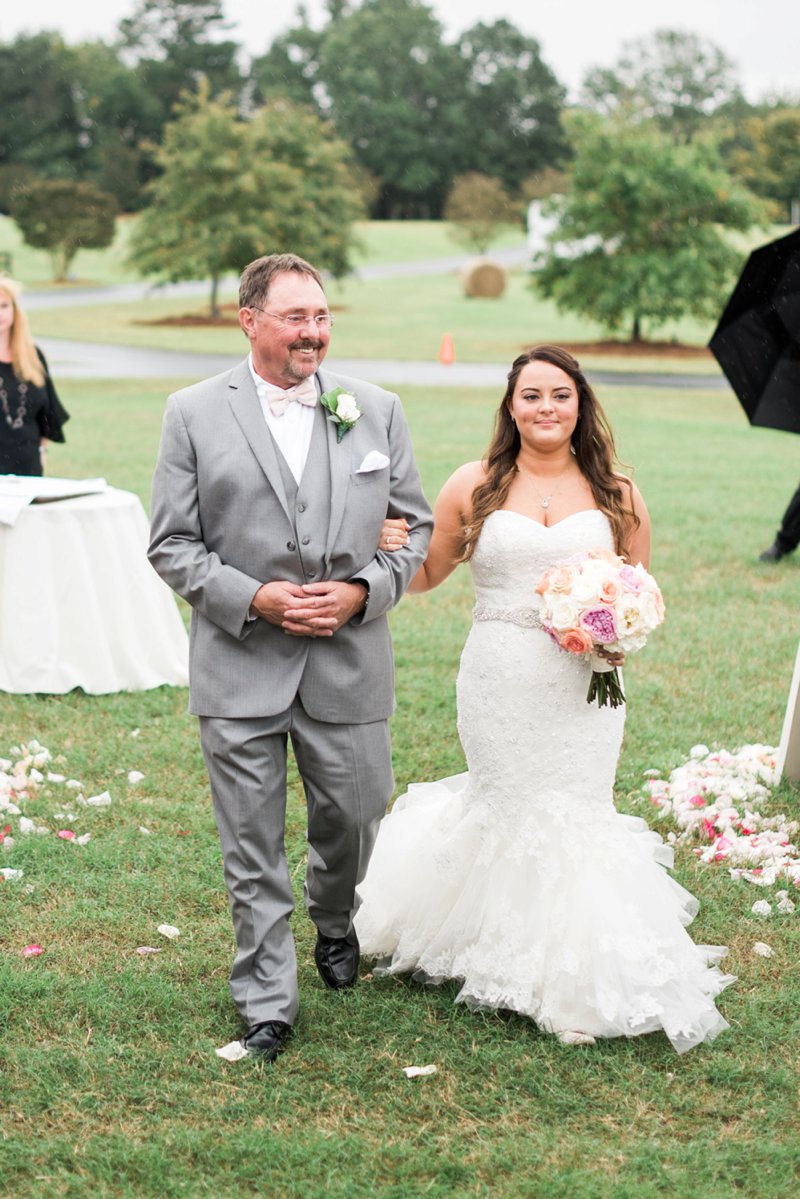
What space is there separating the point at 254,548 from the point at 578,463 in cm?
127

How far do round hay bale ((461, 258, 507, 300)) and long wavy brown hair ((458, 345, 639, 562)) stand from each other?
153 ft

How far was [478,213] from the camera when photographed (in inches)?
2485

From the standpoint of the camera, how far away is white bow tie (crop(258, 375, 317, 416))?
164 inches

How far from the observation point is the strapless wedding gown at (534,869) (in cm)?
427

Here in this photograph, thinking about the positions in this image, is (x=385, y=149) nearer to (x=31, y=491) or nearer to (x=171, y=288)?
(x=171, y=288)

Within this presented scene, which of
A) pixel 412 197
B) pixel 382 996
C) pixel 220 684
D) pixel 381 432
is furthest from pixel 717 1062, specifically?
pixel 412 197

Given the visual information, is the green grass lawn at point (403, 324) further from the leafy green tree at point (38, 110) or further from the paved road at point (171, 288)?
the leafy green tree at point (38, 110)

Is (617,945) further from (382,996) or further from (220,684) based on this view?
(220,684)

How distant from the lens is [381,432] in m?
4.29

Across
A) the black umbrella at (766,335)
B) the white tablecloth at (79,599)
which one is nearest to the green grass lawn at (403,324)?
the black umbrella at (766,335)

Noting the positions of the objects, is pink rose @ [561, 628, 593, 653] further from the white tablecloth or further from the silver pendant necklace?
the white tablecloth

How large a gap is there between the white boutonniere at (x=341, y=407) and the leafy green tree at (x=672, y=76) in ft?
330

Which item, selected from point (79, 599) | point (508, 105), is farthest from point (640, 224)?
point (508, 105)

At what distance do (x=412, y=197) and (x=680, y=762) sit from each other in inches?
3181
